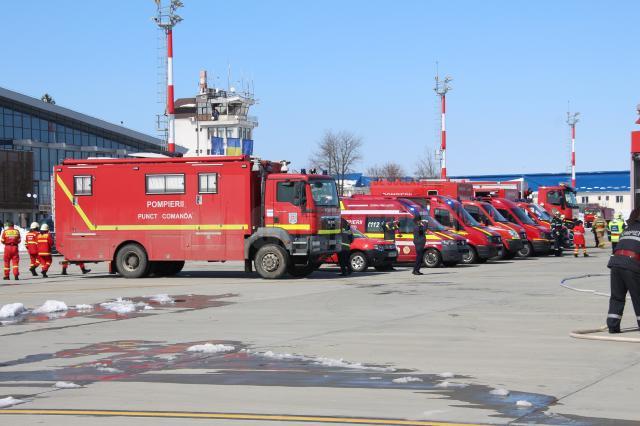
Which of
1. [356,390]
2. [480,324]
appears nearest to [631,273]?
[480,324]

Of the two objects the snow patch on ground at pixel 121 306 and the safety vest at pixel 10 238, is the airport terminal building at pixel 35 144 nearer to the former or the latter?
the safety vest at pixel 10 238

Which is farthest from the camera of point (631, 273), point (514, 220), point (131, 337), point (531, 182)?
point (531, 182)

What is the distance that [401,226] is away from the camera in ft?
101

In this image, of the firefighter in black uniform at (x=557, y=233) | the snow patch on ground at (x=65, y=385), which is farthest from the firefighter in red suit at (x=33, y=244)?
the firefighter in black uniform at (x=557, y=233)

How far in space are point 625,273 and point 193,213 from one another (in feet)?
50.0

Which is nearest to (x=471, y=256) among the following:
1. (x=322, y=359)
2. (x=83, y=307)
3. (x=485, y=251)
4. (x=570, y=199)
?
(x=485, y=251)

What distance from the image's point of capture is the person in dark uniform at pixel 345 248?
27181 mm

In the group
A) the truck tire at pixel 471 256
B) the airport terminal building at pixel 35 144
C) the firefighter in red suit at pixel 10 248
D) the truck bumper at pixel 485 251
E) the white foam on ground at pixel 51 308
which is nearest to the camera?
the white foam on ground at pixel 51 308

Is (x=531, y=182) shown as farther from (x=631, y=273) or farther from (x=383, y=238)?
(x=631, y=273)

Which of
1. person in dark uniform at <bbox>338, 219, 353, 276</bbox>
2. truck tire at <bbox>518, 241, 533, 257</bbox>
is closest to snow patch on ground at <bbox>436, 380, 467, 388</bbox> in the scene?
person in dark uniform at <bbox>338, 219, 353, 276</bbox>

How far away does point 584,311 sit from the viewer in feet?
53.8

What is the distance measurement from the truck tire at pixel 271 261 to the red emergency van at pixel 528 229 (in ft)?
48.8

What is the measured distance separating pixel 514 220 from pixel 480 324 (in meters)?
24.3

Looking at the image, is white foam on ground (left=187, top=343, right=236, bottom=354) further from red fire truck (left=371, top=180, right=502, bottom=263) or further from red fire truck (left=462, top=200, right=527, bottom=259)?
red fire truck (left=462, top=200, right=527, bottom=259)
